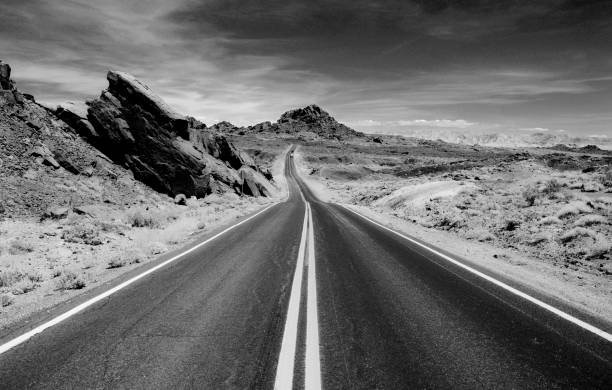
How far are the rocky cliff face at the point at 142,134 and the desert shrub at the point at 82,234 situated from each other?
1061cm

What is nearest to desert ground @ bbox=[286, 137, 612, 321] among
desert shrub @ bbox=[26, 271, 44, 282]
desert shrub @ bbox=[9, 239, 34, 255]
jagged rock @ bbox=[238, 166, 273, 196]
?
desert shrub @ bbox=[26, 271, 44, 282]

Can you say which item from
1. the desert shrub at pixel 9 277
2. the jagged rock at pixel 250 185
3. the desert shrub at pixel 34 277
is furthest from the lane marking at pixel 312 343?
the jagged rock at pixel 250 185

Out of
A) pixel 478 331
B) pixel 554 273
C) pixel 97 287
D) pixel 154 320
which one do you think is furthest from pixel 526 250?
pixel 97 287

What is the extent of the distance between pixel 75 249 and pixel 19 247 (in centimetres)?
129

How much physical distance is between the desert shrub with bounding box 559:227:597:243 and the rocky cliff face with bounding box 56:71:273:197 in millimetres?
20882

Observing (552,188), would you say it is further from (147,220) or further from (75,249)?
(75,249)

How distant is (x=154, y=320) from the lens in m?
5.15

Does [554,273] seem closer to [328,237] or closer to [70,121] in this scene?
[328,237]

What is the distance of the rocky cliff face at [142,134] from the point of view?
72.1ft

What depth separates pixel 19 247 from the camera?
962 cm

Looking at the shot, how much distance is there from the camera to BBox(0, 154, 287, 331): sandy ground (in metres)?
6.77

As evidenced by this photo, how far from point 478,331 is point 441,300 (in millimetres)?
1271

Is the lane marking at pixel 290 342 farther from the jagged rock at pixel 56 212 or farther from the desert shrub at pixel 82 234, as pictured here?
the jagged rock at pixel 56 212

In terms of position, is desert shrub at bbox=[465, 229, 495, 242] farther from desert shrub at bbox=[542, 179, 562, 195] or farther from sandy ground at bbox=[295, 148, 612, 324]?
desert shrub at bbox=[542, 179, 562, 195]
